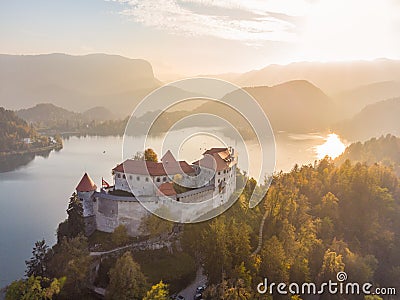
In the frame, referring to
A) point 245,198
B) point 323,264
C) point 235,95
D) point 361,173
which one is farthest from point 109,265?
point 235,95

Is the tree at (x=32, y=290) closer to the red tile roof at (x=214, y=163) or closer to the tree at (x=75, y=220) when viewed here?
the tree at (x=75, y=220)

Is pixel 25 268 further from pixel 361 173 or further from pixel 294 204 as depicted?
pixel 361 173

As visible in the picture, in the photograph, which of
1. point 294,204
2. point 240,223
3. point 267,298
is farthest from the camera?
point 294,204

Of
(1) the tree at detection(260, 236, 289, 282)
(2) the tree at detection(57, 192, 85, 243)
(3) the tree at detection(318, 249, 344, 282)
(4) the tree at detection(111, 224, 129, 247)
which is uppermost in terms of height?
(2) the tree at detection(57, 192, 85, 243)

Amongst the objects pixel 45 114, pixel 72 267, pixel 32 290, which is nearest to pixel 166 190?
pixel 72 267

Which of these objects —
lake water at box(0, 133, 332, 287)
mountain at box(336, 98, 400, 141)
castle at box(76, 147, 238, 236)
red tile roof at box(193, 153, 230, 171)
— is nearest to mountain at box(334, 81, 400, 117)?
mountain at box(336, 98, 400, 141)

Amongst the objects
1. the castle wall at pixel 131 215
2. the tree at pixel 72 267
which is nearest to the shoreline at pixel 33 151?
the castle wall at pixel 131 215

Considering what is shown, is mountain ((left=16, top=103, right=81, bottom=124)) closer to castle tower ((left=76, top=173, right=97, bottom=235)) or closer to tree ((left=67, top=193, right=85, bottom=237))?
castle tower ((left=76, top=173, right=97, bottom=235))
